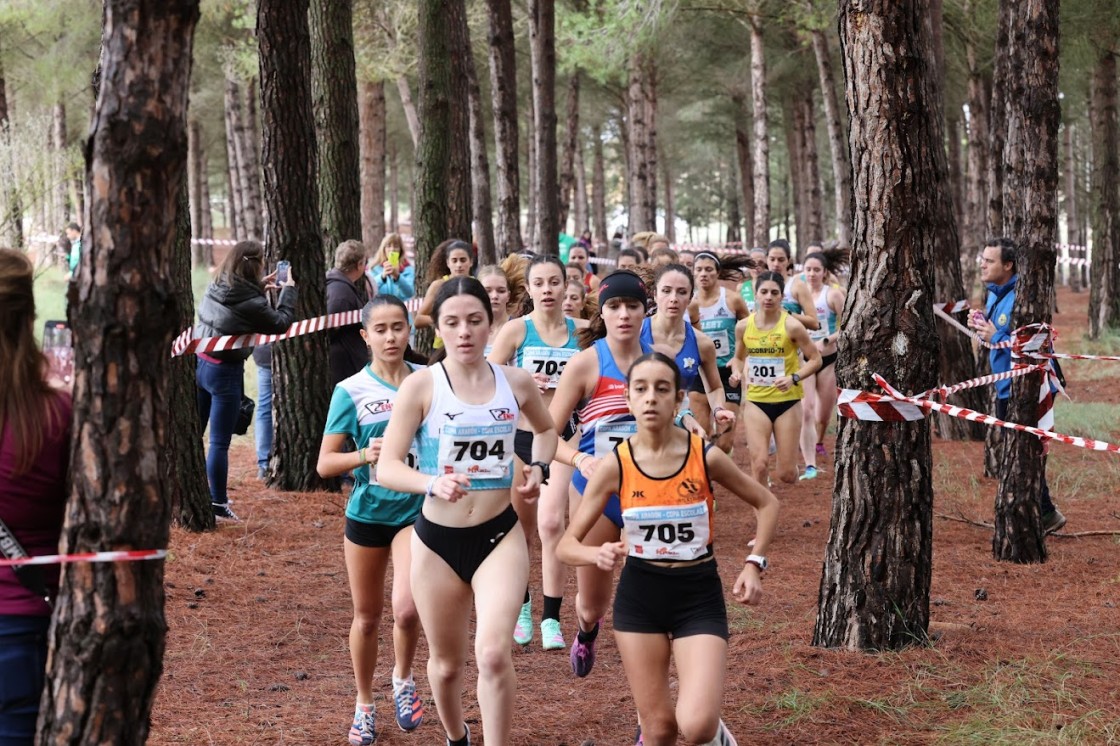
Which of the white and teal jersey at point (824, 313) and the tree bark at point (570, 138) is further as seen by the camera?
the tree bark at point (570, 138)

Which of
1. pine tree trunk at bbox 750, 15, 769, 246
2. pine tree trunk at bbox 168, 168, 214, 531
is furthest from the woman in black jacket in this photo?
pine tree trunk at bbox 750, 15, 769, 246

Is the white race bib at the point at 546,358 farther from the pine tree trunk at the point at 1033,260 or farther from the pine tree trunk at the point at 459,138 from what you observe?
the pine tree trunk at the point at 459,138

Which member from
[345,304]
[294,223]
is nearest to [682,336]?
[345,304]

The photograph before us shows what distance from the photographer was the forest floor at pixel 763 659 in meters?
5.49

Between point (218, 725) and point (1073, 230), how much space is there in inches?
1877

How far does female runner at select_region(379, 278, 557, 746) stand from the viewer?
4.79 m

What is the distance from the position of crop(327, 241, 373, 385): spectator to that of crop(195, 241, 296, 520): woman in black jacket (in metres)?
1.16

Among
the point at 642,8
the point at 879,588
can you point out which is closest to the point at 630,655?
the point at 879,588

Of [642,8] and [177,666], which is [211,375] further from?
[642,8]

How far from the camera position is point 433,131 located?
13617 millimetres

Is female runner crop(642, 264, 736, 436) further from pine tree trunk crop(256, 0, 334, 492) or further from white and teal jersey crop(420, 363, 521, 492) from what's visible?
pine tree trunk crop(256, 0, 334, 492)

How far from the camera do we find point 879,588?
6262 millimetres

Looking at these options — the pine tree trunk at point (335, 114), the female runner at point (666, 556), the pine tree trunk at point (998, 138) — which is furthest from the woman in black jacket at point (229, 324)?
the pine tree trunk at point (998, 138)

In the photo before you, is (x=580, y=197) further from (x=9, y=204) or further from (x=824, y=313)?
(x=824, y=313)
